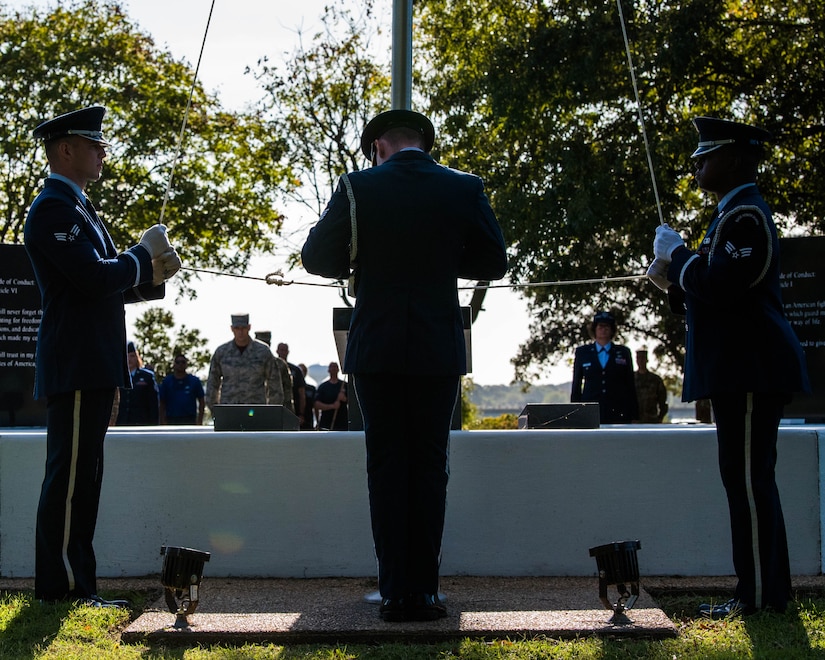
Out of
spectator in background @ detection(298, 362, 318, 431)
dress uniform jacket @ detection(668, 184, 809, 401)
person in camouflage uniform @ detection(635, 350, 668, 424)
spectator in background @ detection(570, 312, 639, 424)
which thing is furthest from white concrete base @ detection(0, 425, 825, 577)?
spectator in background @ detection(298, 362, 318, 431)

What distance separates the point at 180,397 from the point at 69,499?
830 cm

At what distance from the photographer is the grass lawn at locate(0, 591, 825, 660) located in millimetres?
3383

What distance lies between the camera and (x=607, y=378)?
920 centimetres

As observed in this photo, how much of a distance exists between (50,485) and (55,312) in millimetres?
688

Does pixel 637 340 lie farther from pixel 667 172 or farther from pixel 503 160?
pixel 667 172

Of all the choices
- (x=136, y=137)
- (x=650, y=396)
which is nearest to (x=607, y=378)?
(x=650, y=396)

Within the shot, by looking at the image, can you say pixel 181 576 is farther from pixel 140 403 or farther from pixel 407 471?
pixel 140 403

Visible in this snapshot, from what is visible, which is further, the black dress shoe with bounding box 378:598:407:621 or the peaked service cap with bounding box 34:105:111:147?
the peaked service cap with bounding box 34:105:111:147

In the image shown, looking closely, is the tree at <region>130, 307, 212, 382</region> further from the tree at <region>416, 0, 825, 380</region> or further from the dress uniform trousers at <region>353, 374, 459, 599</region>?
the dress uniform trousers at <region>353, 374, 459, 599</region>

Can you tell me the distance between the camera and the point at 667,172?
14555 millimetres

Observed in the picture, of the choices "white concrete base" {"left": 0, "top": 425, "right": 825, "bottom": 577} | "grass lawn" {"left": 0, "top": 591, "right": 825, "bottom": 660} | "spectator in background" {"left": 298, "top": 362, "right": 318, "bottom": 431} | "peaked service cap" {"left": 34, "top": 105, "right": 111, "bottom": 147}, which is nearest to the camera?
"grass lawn" {"left": 0, "top": 591, "right": 825, "bottom": 660}

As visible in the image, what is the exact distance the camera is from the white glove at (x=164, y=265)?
448 cm

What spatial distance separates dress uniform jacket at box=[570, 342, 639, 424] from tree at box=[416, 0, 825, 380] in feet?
17.7

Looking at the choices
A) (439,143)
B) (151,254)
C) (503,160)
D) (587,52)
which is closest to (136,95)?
(439,143)
